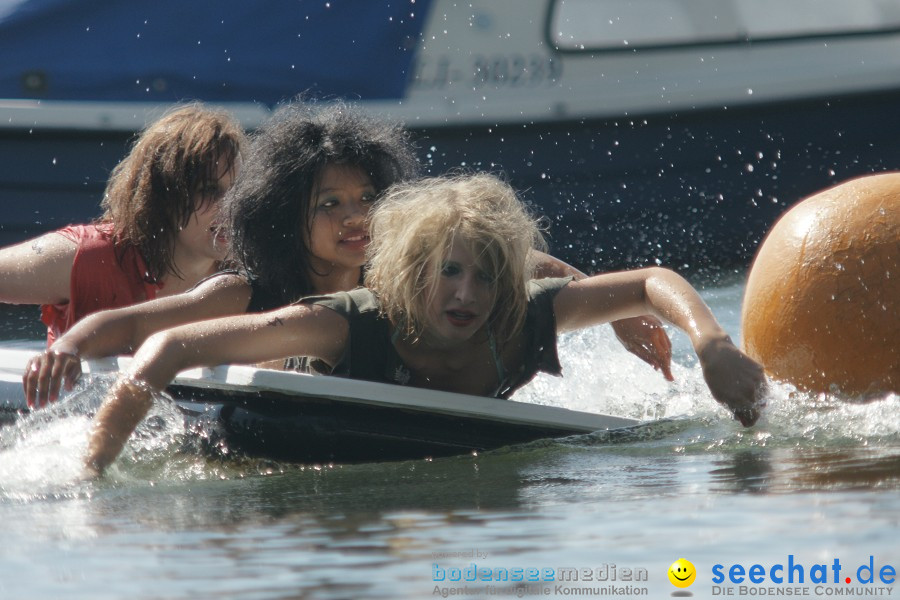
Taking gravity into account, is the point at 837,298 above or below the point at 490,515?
above

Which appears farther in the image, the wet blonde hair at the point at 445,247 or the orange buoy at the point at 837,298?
the orange buoy at the point at 837,298

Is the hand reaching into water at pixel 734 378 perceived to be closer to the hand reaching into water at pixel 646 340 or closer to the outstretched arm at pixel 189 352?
the hand reaching into water at pixel 646 340

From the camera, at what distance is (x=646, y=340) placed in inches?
205

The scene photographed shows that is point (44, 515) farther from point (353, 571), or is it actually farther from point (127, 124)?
point (127, 124)

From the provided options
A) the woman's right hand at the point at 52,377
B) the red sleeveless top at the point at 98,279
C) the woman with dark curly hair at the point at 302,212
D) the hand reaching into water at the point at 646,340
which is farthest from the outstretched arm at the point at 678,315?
the red sleeveless top at the point at 98,279

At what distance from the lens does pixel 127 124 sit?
8.64 meters

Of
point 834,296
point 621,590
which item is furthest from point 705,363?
point 621,590

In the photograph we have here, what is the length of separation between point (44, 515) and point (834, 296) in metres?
2.42

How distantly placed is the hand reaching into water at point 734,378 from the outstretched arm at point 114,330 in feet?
5.38

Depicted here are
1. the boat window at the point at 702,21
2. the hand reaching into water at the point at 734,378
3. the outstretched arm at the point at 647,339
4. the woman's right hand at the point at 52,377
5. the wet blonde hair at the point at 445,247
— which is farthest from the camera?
the boat window at the point at 702,21

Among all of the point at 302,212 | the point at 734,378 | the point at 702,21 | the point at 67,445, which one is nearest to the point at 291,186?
the point at 302,212

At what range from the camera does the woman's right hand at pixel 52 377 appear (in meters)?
4.58

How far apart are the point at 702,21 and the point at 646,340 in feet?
14.8

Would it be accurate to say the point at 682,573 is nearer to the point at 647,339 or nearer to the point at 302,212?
the point at 647,339
